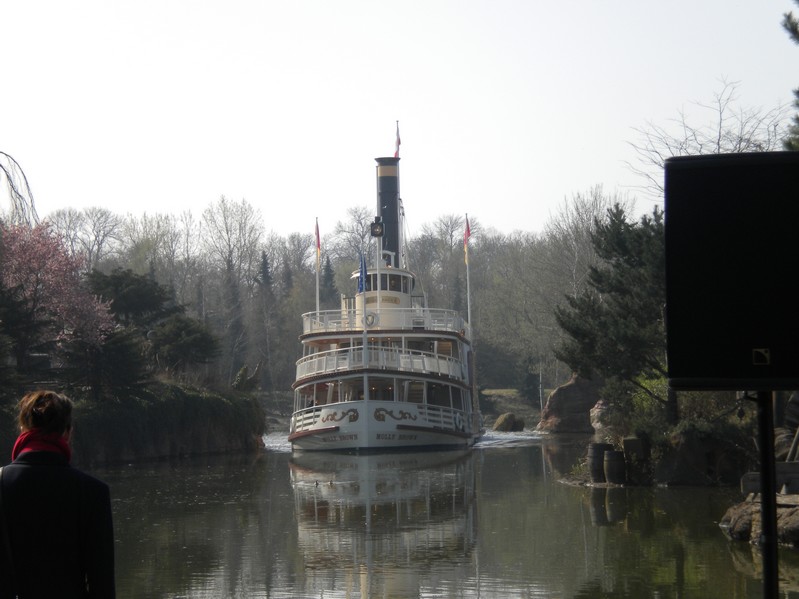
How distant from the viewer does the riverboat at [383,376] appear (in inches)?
1304

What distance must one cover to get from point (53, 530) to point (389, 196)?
41912 millimetres

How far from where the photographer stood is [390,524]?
51.7 ft

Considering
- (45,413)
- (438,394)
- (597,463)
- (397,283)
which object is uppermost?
(397,283)

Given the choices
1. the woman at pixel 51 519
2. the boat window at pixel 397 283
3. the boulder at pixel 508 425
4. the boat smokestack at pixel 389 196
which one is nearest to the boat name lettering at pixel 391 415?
the boat window at pixel 397 283

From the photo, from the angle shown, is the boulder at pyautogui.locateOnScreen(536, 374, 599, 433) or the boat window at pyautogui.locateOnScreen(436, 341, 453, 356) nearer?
the boat window at pyautogui.locateOnScreen(436, 341, 453, 356)

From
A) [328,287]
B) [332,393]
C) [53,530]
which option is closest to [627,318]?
[332,393]

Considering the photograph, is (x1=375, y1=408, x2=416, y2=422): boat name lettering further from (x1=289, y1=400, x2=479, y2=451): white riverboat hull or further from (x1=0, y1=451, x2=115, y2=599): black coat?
(x1=0, y1=451, x2=115, y2=599): black coat

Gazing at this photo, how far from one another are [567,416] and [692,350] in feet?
139

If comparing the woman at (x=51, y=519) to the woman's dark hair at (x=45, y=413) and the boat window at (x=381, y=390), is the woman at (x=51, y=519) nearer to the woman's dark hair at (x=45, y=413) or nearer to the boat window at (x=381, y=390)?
the woman's dark hair at (x=45, y=413)

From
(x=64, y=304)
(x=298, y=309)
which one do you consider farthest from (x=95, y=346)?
(x=298, y=309)

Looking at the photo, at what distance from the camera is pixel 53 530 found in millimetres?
4629

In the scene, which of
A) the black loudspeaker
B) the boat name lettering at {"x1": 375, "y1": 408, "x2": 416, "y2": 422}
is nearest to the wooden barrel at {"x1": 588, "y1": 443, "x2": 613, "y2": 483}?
the boat name lettering at {"x1": 375, "y1": 408, "x2": 416, "y2": 422}

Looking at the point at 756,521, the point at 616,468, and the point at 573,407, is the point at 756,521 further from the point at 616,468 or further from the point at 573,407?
the point at 573,407

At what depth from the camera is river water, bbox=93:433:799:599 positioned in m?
10.7
